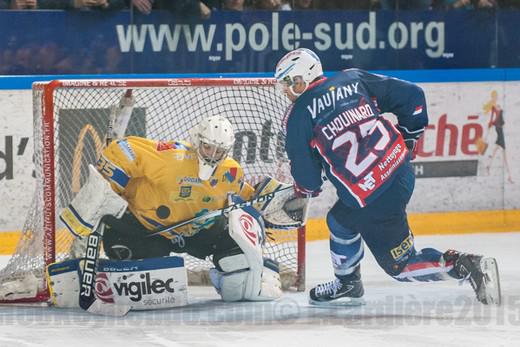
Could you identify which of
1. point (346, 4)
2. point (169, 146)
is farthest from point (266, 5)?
point (169, 146)

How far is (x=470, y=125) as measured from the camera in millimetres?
8781

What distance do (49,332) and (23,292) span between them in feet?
2.33

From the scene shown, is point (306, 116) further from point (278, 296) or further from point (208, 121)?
point (278, 296)

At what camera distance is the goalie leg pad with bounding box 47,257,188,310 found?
5.91 metres

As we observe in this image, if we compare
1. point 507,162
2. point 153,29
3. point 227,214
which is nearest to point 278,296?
point 227,214

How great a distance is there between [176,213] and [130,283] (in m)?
0.41

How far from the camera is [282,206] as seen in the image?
620cm

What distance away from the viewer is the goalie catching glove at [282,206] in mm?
6180

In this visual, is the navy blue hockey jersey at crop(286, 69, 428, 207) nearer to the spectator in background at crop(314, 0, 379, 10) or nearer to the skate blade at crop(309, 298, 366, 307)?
the skate blade at crop(309, 298, 366, 307)

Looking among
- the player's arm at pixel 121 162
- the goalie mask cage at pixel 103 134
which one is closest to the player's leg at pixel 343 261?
the goalie mask cage at pixel 103 134

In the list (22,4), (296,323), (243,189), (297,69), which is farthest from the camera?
(22,4)

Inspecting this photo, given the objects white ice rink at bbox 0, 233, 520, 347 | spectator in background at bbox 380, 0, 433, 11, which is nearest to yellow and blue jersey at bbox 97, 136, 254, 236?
A: white ice rink at bbox 0, 233, 520, 347

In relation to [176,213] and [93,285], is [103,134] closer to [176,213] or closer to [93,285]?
[176,213]

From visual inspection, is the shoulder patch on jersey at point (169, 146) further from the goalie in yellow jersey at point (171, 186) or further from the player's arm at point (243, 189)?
the player's arm at point (243, 189)
